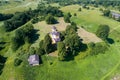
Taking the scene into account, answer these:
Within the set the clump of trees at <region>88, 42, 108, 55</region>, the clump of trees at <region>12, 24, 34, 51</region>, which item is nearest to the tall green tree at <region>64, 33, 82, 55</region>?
the clump of trees at <region>88, 42, 108, 55</region>

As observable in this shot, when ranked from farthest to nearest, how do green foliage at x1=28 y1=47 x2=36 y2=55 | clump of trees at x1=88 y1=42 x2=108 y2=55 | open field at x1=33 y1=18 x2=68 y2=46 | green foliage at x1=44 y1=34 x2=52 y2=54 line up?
1. open field at x1=33 y1=18 x2=68 y2=46
2. clump of trees at x1=88 y1=42 x2=108 y2=55
3. green foliage at x1=28 y1=47 x2=36 y2=55
4. green foliage at x1=44 y1=34 x2=52 y2=54

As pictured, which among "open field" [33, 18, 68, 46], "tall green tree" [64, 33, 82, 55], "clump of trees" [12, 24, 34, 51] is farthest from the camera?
"open field" [33, 18, 68, 46]

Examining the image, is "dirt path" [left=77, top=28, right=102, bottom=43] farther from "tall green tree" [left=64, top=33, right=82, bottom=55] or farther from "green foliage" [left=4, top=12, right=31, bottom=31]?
"green foliage" [left=4, top=12, right=31, bottom=31]

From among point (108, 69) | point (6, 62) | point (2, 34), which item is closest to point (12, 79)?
point (6, 62)

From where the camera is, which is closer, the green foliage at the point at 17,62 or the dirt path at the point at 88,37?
the green foliage at the point at 17,62

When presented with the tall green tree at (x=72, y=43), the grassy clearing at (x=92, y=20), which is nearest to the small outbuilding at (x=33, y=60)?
the tall green tree at (x=72, y=43)

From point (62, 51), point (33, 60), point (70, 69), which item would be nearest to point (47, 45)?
point (62, 51)

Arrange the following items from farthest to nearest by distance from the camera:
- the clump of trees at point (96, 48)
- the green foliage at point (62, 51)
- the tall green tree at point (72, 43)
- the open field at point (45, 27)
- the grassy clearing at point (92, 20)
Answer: the grassy clearing at point (92, 20) < the open field at point (45, 27) < the clump of trees at point (96, 48) < the tall green tree at point (72, 43) < the green foliage at point (62, 51)

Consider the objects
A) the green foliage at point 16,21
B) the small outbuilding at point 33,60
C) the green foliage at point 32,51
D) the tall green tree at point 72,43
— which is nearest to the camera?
the small outbuilding at point 33,60

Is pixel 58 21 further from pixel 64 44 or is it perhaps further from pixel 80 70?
pixel 80 70

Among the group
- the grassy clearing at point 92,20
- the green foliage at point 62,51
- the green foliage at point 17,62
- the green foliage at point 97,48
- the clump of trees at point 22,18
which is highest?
the green foliage at point 62,51

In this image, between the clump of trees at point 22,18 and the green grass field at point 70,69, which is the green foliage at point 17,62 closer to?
the green grass field at point 70,69
